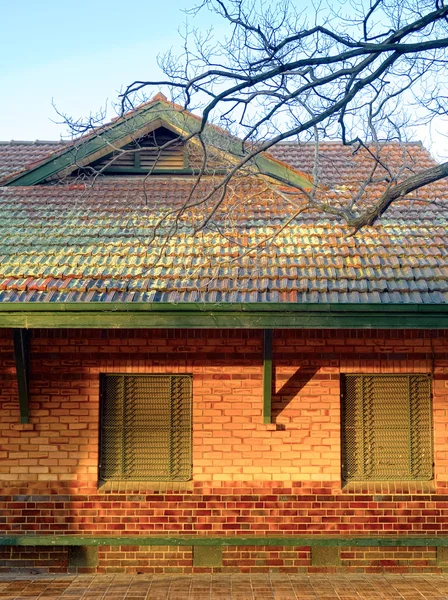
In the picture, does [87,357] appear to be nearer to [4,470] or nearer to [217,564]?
[4,470]

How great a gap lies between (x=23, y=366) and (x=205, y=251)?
89.5 inches

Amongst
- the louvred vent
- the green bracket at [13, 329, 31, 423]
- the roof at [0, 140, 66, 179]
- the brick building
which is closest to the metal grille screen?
the brick building

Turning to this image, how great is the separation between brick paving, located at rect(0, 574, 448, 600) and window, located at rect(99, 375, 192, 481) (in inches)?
40.9

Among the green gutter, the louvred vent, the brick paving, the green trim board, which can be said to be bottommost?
the brick paving

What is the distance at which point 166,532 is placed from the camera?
690 cm

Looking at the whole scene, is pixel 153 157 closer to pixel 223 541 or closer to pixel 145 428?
pixel 145 428

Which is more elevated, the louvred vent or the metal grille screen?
the louvred vent

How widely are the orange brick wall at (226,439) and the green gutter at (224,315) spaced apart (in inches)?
33.4

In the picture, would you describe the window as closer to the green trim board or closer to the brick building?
the brick building

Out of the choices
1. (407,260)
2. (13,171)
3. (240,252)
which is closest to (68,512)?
(240,252)

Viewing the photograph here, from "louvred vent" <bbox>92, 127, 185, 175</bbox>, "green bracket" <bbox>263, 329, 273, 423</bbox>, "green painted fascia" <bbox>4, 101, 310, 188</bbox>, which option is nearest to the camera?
"green bracket" <bbox>263, 329, 273, 423</bbox>

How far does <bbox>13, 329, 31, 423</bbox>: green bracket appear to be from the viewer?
6.77 meters

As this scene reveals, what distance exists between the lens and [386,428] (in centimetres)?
712

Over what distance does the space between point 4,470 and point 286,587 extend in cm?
318
